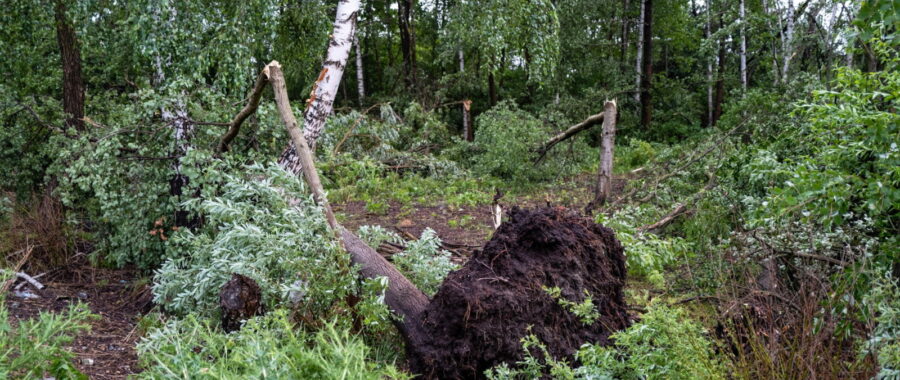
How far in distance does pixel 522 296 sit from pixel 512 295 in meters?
0.07

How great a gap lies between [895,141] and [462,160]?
27.3 feet

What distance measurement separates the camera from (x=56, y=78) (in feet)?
29.7

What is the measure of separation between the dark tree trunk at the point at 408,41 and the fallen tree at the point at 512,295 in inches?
484

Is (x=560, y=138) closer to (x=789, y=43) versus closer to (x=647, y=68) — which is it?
(x=789, y=43)

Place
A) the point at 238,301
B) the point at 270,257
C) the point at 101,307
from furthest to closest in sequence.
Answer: the point at 101,307, the point at 270,257, the point at 238,301

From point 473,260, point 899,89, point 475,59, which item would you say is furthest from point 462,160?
point 899,89

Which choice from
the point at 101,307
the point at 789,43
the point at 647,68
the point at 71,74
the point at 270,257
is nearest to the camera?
the point at 270,257

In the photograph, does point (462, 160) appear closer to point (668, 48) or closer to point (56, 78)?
point (56, 78)

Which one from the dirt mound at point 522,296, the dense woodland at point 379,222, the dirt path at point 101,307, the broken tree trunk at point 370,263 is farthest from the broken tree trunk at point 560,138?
the dirt path at point 101,307

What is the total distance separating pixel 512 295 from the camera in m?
3.46

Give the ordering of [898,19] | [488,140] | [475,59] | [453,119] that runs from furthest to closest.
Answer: [453,119] → [475,59] → [488,140] → [898,19]

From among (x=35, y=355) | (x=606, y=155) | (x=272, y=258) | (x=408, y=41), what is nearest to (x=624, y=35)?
(x=408, y=41)

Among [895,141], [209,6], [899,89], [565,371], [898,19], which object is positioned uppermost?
[209,6]

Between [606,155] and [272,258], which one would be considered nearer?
[272,258]
